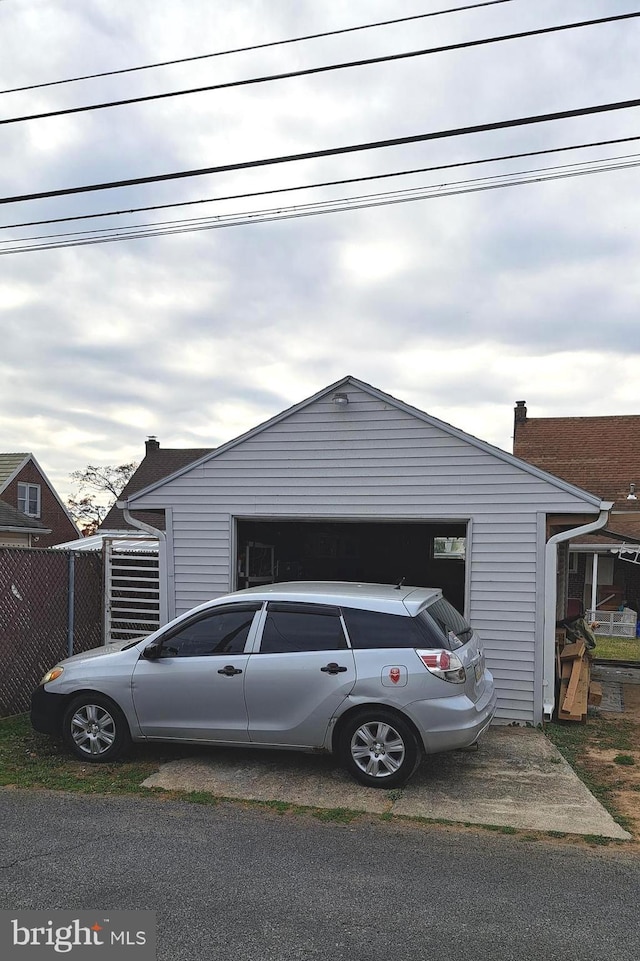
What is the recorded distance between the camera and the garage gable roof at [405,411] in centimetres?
863

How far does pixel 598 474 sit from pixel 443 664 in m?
21.9

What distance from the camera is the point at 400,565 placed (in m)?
18.5

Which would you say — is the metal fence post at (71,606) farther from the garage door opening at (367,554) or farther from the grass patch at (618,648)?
the grass patch at (618,648)

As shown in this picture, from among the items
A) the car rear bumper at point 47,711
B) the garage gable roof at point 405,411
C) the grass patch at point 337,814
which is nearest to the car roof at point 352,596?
the grass patch at point 337,814

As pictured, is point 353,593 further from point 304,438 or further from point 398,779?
point 304,438

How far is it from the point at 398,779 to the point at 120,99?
7252mm

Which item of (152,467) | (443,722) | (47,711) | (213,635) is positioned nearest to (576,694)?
(443,722)

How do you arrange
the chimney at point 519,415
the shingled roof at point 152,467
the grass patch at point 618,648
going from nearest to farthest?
1. the grass patch at point 618,648
2. the chimney at point 519,415
3. the shingled roof at point 152,467

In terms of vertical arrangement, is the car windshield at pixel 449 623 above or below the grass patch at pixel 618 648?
above

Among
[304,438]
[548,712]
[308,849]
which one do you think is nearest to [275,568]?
[304,438]

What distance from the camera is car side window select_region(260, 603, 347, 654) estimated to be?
6.43 metres

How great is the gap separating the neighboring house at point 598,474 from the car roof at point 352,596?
14113 millimetres

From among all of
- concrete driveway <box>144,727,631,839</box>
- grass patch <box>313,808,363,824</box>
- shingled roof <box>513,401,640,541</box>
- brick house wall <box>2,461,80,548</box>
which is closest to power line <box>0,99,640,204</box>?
concrete driveway <box>144,727,631,839</box>

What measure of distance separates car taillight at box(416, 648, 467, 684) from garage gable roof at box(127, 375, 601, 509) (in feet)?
10.5
